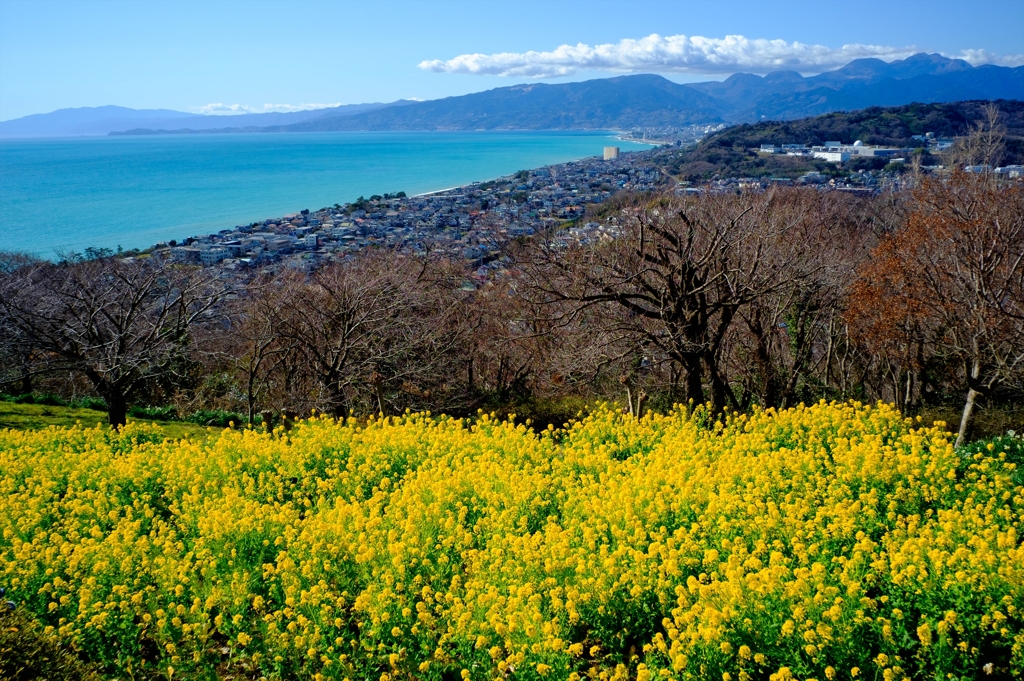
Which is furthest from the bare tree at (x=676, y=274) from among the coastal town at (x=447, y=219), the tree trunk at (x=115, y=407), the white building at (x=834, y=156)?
the white building at (x=834, y=156)

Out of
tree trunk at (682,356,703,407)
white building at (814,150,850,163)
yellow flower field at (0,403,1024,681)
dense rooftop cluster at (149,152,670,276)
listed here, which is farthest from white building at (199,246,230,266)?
white building at (814,150,850,163)

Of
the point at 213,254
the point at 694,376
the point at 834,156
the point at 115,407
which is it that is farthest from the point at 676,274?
the point at 834,156

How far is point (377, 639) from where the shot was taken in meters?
5.42

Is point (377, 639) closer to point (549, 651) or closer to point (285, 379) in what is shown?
point (549, 651)

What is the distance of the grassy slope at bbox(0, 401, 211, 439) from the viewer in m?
13.9

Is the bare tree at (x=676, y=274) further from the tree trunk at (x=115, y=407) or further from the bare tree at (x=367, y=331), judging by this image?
the tree trunk at (x=115, y=407)

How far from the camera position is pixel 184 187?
101m

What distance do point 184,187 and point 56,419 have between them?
96.8 metres

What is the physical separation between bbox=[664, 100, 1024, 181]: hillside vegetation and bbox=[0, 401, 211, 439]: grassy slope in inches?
1277

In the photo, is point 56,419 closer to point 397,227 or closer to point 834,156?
point 397,227

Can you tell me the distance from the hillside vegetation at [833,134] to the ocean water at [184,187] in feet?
126

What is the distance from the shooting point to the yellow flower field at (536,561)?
5.02m

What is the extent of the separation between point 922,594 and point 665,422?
5.29 m

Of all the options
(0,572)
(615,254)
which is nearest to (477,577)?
(0,572)
